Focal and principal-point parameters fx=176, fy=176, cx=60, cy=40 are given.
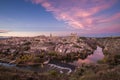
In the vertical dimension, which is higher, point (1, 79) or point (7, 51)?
point (1, 79)

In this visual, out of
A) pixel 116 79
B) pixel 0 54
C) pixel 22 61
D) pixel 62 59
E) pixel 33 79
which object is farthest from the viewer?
pixel 0 54

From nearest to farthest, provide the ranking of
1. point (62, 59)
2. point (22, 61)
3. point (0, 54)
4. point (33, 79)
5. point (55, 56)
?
point (33, 79), point (22, 61), point (62, 59), point (55, 56), point (0, 54)

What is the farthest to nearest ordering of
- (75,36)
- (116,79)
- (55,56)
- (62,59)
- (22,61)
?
(75,36) → (55,56) → (62,59) → (22,61) → (116,79)

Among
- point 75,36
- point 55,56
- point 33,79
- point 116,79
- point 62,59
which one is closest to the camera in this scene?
point 116,79

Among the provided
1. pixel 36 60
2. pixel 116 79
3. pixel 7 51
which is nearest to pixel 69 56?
pixel 36 60

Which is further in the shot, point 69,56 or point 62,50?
point 62,50

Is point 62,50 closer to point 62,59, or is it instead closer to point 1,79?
point 62,59

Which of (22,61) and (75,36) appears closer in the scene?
(22,61)

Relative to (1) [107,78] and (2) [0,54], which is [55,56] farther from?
(1) [107,78]

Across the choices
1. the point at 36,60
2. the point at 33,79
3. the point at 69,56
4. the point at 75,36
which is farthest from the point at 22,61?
the point at 75,36
